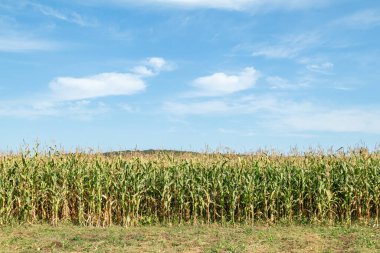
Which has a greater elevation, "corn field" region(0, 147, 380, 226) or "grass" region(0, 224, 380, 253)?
"corn field" region(0, 147, 380, 226)

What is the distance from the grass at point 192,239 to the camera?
13.2 meters

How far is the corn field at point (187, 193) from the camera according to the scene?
18.4m

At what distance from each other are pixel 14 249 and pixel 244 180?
932 centimetres

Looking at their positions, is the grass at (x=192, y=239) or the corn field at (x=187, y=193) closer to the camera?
the grass at (x=192, y=239)

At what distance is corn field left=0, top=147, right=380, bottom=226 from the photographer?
18375 millimetres

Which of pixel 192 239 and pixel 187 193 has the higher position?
pixel 187 193

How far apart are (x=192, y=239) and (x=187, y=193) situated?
4808 millimetres

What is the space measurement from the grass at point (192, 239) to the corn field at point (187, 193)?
5.26 ft

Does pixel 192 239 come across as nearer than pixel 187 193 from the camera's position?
Yes

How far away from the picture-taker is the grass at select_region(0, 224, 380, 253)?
519 inches

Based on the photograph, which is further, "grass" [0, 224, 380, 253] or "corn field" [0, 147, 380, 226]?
"corn field" [0, 147, 380, 226]

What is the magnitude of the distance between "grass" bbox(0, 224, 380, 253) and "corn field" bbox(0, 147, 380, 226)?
1603mm

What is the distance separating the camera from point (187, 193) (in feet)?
61.8

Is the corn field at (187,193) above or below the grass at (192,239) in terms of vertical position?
above
